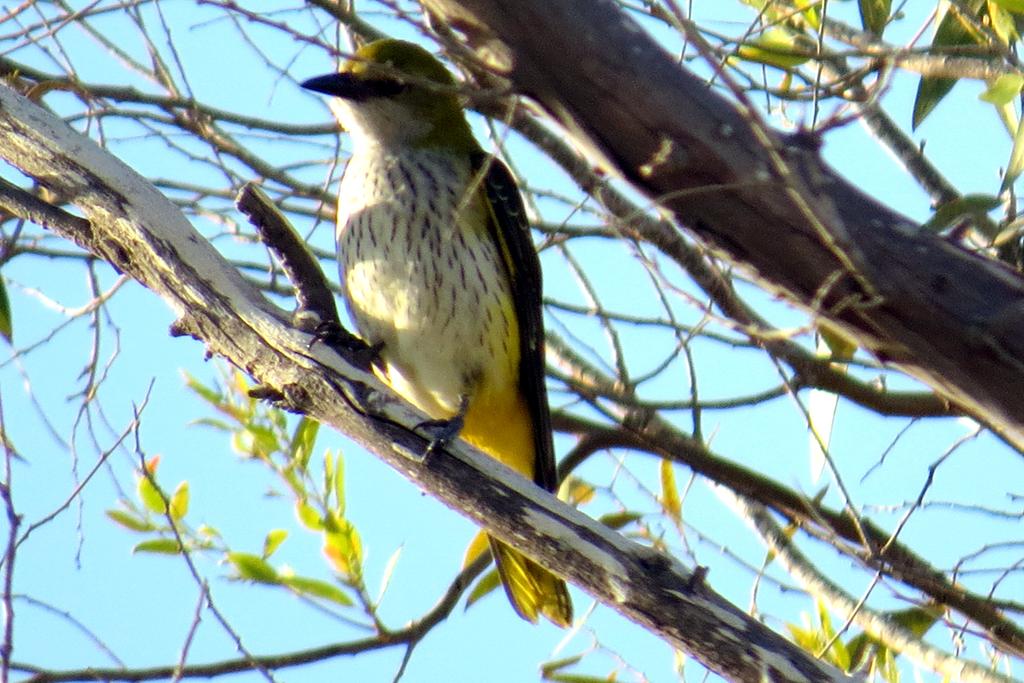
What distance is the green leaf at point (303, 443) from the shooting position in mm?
4117

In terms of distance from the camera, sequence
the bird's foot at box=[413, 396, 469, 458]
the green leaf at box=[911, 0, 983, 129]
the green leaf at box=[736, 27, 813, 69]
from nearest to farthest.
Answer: the bird's foot at box=[413, 396, 469, 458] → the green leaf at box=[736, 27, 813, 69] → the green leaf at box=[911, 0, 983, 129]

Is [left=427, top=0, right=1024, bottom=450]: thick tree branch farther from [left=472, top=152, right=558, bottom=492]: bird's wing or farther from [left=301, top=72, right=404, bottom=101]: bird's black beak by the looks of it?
[left=301, top=72, right=404, bottom=101]: bird's black beak

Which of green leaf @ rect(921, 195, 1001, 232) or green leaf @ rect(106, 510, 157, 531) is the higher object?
green leaf @ rect(921, 195, 1001, 232)

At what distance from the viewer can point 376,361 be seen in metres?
4.15

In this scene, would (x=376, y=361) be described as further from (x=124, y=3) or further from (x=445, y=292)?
(x=124, y=3)

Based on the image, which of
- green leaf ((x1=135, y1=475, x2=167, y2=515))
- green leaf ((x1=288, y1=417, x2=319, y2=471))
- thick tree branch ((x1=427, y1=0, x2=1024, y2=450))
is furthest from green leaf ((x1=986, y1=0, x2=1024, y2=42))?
green leaf ((x1=135, y1=475, x2=167, y2=515))

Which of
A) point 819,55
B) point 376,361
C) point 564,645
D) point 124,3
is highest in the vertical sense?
point 819,55

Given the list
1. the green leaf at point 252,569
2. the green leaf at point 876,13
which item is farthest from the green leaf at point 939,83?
the green leaf at point 252,569

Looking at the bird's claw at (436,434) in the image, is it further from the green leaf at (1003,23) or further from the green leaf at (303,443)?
the green leaf at (1003,23)

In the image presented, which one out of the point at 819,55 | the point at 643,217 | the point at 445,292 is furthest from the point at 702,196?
the point at 445,292

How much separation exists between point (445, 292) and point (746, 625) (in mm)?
1557

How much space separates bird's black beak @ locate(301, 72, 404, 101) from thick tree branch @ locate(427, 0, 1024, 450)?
6.73 feet

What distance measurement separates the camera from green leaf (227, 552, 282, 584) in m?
4.07

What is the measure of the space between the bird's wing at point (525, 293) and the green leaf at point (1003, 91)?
173cm
